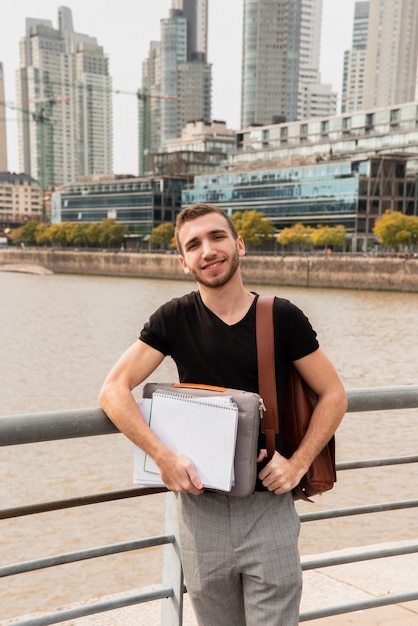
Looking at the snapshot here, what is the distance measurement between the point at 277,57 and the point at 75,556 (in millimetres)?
182574

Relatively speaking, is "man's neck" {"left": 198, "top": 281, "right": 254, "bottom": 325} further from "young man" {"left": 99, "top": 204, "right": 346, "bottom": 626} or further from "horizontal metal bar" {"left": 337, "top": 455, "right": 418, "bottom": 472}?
"horizontal metal bar" {"left": 337, "top": 455, "right": 418, "bottom": 472}

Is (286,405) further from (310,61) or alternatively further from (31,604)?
(310,61)

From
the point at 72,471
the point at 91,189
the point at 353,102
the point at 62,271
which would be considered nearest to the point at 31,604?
the point at 72,471

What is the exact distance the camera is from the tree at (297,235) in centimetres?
7738

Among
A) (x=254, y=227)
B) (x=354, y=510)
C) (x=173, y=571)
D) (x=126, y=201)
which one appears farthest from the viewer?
(x=126, y=201)

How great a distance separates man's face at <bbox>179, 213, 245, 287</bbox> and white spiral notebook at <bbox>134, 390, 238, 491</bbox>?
0.36 metres

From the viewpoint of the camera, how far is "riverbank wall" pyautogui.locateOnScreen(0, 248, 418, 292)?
175 feet

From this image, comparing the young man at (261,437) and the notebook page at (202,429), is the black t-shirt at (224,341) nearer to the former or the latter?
the young man at (261,437)

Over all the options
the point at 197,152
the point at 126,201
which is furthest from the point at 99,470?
the point at 197,152

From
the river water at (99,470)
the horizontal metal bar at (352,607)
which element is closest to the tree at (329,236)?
the river water at (99,470)

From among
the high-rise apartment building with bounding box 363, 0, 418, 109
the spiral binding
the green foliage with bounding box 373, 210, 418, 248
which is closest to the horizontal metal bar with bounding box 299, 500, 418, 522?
the spiral binding

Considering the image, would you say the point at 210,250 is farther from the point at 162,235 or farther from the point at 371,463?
the point at 162,235

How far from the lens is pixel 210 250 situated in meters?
2.07

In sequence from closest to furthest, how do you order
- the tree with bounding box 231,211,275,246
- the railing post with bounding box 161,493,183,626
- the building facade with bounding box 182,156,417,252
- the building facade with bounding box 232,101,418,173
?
the railing post with bounding box 161,493,183,626 < the building facade with bounding box 182,156,417,252 < the tree with bounding box 231,211,275,246 < the building facade with bounding box 232,101,418,173
